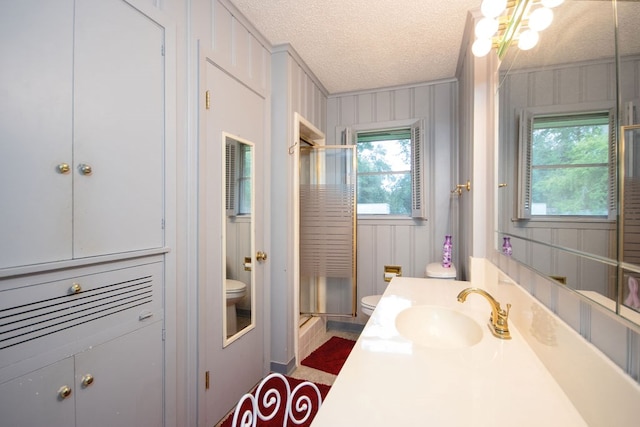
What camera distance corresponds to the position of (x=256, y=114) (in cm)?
197

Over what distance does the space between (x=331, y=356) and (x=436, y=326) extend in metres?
1.54

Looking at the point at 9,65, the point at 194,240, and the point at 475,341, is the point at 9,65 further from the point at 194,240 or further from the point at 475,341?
the point at 475,341

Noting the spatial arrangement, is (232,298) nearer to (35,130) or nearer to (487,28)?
(35,130)

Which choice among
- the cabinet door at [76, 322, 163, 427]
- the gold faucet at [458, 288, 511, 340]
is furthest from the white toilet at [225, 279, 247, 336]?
the gold faucet at [458, 288, 511, 340]

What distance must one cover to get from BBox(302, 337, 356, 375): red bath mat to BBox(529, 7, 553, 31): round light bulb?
2369 millimetres

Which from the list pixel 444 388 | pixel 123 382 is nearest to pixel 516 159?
pixel 444 388

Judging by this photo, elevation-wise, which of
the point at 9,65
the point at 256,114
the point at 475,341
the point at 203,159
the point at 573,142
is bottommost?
the point at 475,341

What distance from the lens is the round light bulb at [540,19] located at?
2.86ft

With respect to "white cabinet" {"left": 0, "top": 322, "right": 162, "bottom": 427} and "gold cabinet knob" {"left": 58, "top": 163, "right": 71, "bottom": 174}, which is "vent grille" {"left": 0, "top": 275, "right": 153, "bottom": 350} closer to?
"white cabinet" {"left": 0, "top": 322, "right": 162, "bottom": 427}

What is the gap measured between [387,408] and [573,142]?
2.53ft

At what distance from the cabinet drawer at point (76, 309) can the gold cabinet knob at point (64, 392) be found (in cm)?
12

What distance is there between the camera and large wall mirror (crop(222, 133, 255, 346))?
1.71 m

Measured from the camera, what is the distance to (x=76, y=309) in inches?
38.2

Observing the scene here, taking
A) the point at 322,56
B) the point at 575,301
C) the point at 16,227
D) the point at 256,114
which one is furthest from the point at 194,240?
the point at 322,56
